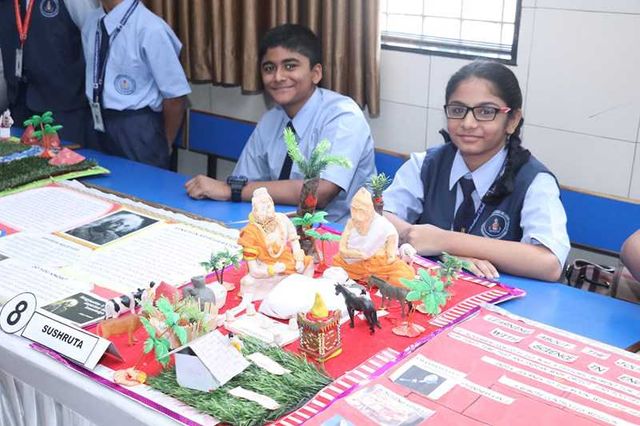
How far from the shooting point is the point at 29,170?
2.23m

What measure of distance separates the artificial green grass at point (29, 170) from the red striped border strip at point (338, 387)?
1.42m

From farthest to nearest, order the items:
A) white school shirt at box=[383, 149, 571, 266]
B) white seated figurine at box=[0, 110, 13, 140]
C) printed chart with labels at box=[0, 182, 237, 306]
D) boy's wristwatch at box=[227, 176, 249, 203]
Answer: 1. white seated figurine at box=[0, 110, 13, 140]
2. boy's wristwatch at box=[227, 176, 249, 203]
3. white school shirt at box=[383, 149, 571, 266]
4. printed chart with labels at box=[0, 182, 237, 306]

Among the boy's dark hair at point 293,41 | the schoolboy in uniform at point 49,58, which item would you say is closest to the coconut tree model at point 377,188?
the boy's dark hair at point 293,41

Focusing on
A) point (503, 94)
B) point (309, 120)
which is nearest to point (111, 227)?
point (309, 120)

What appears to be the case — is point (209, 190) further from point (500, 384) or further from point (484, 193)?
point (500, 384)

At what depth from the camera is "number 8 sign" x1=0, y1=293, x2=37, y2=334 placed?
1.28m

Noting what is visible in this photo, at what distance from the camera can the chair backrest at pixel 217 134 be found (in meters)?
3.27

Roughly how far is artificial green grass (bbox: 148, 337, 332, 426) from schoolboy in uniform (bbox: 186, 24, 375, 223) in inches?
43.1

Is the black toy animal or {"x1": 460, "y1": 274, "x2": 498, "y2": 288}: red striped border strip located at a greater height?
the black toy animal

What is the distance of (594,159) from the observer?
2.53 metres

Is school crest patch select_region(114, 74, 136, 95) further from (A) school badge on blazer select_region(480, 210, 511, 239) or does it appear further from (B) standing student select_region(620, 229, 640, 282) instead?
(B) standing student select_region(620, 229, 640, 282)

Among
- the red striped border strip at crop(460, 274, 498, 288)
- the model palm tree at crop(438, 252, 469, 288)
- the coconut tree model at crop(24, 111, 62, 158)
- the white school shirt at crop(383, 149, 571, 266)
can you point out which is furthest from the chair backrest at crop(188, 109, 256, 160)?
the model palm tree at crop(438, 252, 469, 288)

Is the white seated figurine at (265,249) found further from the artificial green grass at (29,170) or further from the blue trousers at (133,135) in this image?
the blue trousers at (133,135)

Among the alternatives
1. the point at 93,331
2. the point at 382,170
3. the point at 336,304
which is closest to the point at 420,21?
the point at 382,170
